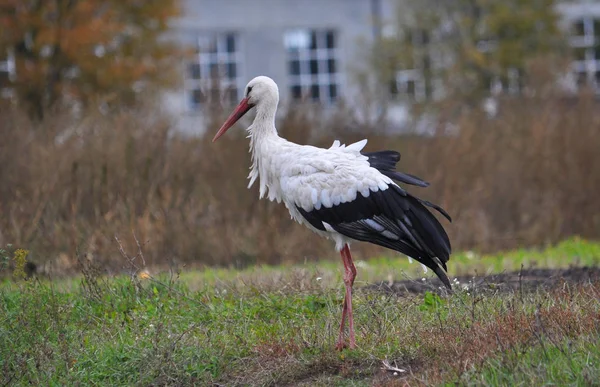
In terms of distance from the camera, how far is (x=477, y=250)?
14.2 meters

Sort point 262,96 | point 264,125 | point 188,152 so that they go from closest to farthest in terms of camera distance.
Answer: point 264,125 → point 262,96 → point 188,152

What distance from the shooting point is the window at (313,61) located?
3912cm

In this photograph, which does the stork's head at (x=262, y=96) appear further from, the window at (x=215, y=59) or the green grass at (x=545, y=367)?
the window at (x=215, y=59)

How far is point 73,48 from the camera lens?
2197cm

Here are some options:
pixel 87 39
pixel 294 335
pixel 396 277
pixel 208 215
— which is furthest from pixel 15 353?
pixel 87 39

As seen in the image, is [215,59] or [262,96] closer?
[262,96]

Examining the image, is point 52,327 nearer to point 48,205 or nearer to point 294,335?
Answer: point 294,335

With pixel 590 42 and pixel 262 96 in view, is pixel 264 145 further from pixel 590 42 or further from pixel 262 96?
pixel 590 42

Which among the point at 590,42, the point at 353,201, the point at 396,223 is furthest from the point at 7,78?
the point at 590,42

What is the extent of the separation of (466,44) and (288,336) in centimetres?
2546

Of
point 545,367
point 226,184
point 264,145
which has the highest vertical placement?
point 264,145

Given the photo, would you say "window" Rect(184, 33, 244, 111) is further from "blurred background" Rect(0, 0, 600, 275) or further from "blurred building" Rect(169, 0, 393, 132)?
"blurred background" Rect(0, 0, 600, 275)

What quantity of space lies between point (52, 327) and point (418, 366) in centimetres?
239

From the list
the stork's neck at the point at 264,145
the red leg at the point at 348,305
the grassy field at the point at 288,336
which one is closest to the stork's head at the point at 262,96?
the stork's neck at the point at 264,145
